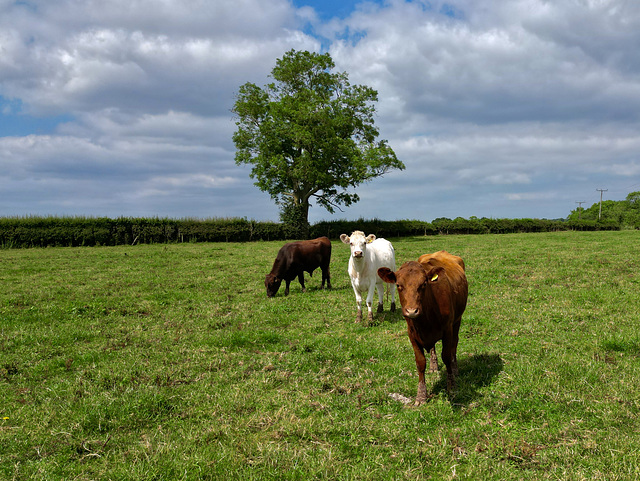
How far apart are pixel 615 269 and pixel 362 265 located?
10.2 m

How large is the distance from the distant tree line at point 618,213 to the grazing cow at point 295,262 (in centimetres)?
6654

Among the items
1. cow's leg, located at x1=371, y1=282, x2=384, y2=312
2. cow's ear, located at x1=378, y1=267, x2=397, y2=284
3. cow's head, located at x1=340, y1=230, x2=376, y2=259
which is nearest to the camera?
cow's ear, located at x1=378, y1=267, x2=397, y2=284

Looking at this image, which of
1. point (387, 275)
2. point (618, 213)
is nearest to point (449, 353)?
point (387, 275)

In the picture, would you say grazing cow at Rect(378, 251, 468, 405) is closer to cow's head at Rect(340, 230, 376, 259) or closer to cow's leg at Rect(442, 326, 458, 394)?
cow's leg at Rect(442, 326, 458, 394)

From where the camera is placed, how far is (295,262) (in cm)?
1373

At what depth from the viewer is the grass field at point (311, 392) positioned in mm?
3990

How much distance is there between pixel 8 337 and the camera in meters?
8.28

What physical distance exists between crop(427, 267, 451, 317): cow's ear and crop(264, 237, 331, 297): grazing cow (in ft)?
27.4

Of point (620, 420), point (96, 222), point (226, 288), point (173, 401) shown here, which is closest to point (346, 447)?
point (173, 401)

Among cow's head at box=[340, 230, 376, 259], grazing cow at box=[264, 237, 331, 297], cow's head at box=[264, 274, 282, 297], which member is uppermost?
cow's head at box=[340, 230, 376, 259]

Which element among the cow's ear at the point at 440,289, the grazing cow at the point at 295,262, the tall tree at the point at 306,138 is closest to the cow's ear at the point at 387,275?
the cow's ear at the point at 440,289

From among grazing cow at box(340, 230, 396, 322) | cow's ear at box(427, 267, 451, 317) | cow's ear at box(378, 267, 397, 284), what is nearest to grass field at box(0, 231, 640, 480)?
grazing cow at box(340, 230, 396, 322)

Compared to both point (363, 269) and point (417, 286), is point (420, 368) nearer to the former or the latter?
point (417, 286)

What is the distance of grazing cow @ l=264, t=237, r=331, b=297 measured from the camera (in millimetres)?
13281
